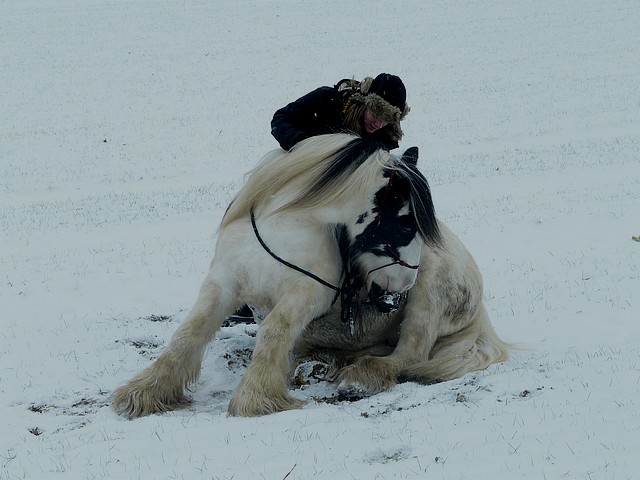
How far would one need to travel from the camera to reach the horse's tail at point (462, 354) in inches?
197

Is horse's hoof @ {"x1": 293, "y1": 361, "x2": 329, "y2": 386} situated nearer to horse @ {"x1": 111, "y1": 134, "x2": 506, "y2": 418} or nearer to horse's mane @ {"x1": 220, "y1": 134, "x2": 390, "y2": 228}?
horse @ {"x1": 111, "y1": 134, "x2": 506, "y2": 418}

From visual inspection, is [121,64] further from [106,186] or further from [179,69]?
[106,186]

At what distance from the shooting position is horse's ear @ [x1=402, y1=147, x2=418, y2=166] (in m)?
5.02

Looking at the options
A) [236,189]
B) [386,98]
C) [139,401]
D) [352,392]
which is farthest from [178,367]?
[236,189]

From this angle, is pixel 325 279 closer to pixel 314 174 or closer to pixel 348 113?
pixel 314 174

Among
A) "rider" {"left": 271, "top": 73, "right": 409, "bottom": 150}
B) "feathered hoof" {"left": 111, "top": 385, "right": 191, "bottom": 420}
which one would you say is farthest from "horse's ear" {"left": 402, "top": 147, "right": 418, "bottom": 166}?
"feathered hoof" {"left": 111, "top": 385, "right": 191, "bottom": 420}

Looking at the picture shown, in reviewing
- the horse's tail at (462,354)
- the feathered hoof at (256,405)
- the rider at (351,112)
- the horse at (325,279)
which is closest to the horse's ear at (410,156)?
the horse at (325,279)

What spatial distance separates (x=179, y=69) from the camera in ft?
95.9

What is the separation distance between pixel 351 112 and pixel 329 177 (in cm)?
109

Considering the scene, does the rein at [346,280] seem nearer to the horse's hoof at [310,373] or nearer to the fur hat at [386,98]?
the horse's hoof at [310,373]

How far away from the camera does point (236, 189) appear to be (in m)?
14.9

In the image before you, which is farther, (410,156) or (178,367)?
(410,156)

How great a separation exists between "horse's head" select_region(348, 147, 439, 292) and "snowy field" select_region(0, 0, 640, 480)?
30.4 inches

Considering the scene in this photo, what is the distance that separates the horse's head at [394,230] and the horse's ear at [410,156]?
4.8 inches
